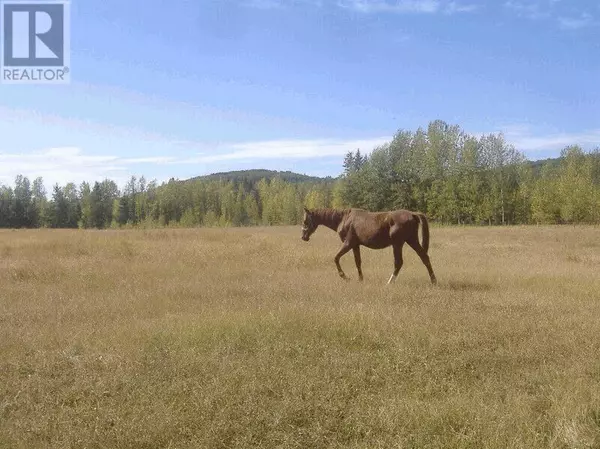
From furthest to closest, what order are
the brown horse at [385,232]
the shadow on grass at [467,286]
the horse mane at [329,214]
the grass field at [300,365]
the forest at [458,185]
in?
the forest at [458,185] → the horse mane at [329,214] → the brown horse at [385,232] → the shadow on grass at [467,286] → the grass field at [300,365]

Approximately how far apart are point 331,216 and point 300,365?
7843 millimetres

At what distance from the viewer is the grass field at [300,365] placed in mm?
4098

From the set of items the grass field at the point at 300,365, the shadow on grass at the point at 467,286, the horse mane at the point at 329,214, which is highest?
the horse mane at the point at 329,214

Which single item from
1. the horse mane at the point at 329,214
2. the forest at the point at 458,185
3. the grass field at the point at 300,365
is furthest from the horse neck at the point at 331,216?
the forest at the point at 458,185

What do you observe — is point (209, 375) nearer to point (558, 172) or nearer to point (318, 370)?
point (318, 370)

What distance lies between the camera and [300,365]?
553cm

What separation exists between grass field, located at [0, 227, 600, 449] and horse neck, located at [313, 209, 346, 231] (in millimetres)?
2906

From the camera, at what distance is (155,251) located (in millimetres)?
18000

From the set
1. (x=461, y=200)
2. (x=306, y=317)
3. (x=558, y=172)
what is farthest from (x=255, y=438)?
(x=558, y=172)

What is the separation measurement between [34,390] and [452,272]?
10778 mm

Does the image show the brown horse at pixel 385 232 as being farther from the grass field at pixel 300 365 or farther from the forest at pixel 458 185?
the forest at pixel 458 185

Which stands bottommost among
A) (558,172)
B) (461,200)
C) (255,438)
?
(255,438)

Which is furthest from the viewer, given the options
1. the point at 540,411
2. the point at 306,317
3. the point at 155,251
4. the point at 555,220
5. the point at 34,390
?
the point at 555,220

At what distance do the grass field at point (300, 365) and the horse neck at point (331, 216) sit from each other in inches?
114
